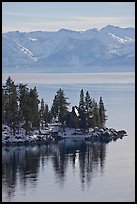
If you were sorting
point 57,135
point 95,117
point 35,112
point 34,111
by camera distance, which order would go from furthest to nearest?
point 95,117
point 57,135
point 35,112
point 34,111

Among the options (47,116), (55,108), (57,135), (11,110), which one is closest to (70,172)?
(57,135)

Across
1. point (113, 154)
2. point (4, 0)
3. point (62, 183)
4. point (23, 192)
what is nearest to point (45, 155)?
point (113, 154)

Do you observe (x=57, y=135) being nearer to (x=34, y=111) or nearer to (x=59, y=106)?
(x=34, y=111)

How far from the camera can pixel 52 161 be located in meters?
32.0

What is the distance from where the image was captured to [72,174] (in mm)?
27562

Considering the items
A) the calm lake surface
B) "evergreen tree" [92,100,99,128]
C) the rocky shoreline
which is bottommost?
the calm lake surface

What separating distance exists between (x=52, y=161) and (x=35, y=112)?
1160cm

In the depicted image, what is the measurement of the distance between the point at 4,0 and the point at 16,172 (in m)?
24.8

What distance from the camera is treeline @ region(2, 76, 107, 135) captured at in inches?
1679

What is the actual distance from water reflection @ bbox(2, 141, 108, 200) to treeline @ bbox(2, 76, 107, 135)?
427 centimetres

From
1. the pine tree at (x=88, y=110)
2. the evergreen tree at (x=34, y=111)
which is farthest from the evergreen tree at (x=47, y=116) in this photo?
the pine tree at (x=88, y=110)

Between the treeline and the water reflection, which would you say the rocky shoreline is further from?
the water reflection

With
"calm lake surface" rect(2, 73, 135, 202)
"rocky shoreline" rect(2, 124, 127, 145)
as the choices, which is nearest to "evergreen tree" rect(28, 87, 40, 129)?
"rocky shoreline" rect(2, 124, 127, 145)

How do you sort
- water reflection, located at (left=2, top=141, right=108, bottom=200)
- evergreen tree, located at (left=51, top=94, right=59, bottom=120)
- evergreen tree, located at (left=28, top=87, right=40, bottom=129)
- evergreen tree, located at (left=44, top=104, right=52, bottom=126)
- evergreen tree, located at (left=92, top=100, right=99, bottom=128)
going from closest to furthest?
water reflection, located at (left=2, top=141, right=108, bottom=200)
evergreen tree, located at (left=28, top=87, right=40, bottom=129)
evergreen tree, located at (left=44, top=104, right=52, bottom=126)
evergreen tree, located at (left=92, top=100, right=99, bottom=128)
evergreen tree, located at (left=51, top=94, right=59, bottom=120)
